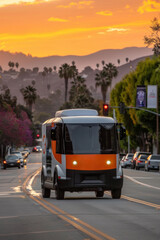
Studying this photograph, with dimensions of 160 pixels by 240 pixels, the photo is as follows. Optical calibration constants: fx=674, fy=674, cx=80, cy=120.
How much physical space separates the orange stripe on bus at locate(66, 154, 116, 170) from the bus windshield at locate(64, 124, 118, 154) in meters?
0.16

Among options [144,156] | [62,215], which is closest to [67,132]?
[62,215]

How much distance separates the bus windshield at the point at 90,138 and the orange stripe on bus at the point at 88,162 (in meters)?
0.16

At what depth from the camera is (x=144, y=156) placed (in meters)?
73.4

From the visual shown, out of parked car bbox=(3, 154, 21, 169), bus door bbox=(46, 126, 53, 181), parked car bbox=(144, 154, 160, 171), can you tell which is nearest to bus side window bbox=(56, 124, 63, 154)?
bus door bbox=(46, 126, 53, 181)

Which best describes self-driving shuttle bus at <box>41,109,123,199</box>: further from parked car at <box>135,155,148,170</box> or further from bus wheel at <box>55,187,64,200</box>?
parked car at <box>135,155,148,170</box>

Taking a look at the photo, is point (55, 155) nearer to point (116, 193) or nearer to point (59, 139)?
point (59, 139)

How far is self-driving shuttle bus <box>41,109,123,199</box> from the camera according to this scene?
23203mm

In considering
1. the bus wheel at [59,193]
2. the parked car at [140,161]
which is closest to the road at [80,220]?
the bus wheel at [59,193]

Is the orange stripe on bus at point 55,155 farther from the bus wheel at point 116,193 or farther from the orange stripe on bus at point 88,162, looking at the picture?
the bus wheel at point 116,193

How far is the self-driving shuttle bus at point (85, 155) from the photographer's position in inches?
914

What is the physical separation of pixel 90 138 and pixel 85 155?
68cm

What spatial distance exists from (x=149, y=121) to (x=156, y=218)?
216 ft

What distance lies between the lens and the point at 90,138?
23.6 meters

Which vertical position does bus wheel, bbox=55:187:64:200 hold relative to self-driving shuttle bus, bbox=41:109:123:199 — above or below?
below
